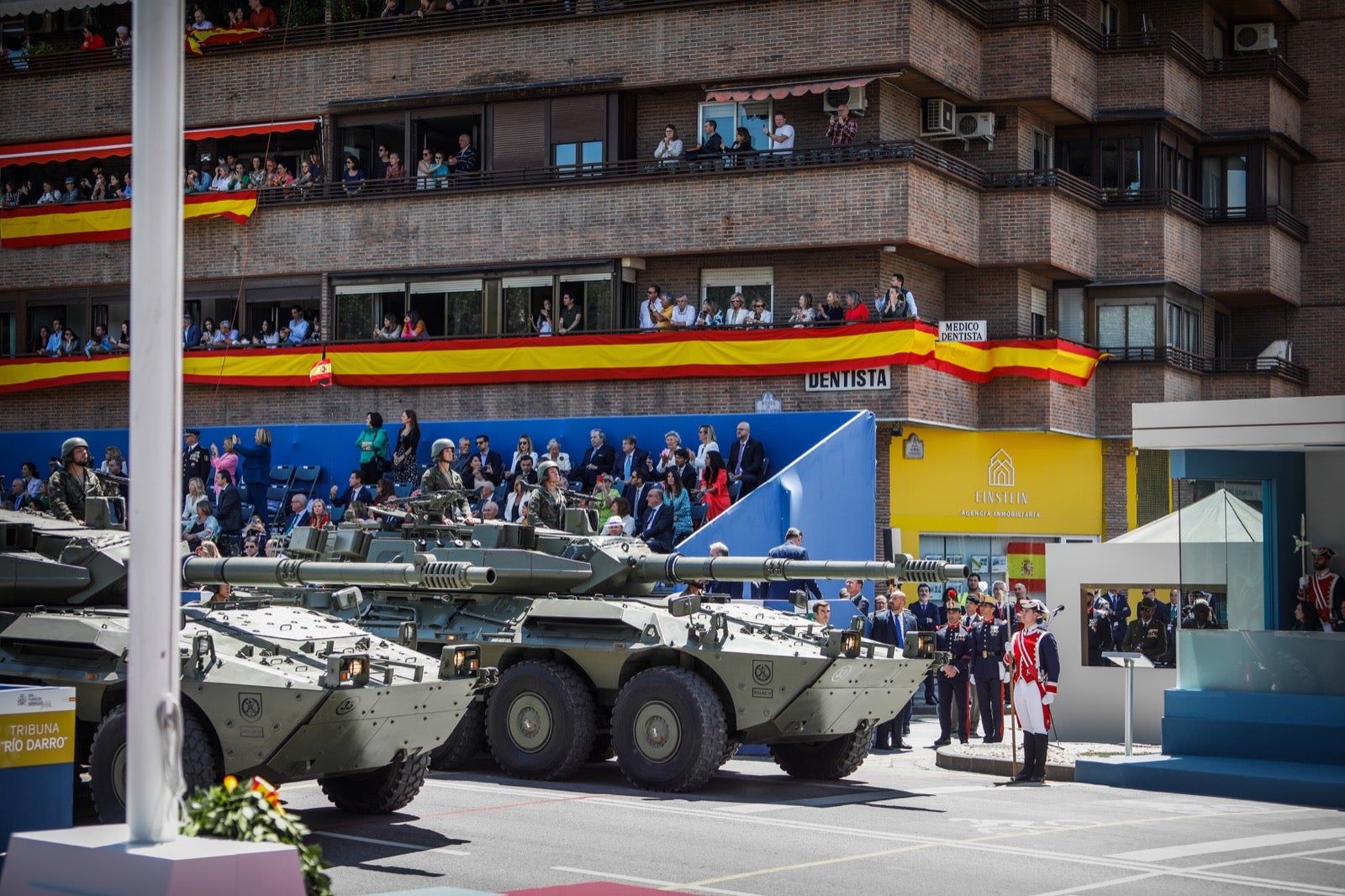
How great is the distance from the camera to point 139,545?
810cm

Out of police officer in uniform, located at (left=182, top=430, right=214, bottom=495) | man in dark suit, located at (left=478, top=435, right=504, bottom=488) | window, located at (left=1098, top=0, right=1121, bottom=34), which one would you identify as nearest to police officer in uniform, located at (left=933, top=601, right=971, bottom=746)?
man in dark suit, located at (left=478, top=435, right=504, bottom=488)

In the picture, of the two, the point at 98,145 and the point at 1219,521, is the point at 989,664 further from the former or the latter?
the point at 98,145

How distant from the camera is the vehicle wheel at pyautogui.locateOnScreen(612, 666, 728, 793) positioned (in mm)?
16266

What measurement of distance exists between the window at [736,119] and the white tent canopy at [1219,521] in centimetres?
1391

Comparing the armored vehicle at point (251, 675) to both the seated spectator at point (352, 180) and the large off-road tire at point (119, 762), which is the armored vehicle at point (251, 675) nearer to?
the large off-road tire at point (119, 762)

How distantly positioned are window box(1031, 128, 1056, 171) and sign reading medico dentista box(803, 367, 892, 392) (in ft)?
22.0

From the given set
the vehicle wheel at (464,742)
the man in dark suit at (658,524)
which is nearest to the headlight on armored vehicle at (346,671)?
the vehicle wheel at (464,742)

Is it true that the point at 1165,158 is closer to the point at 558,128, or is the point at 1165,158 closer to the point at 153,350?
the point at 558,128

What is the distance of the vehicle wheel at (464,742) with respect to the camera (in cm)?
1809

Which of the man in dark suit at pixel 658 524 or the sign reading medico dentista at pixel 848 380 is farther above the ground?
the sign reading medico dentista at pixel 848 380

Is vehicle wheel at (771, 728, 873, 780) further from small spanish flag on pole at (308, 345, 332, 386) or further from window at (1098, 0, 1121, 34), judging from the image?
window at (1098, 0, 1121, 34)

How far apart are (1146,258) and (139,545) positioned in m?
28.4

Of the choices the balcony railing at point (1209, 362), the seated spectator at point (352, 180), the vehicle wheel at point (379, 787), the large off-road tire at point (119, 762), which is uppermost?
the seated spectator at point (352, 180)

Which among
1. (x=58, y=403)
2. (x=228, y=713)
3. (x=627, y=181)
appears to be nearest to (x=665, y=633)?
(x=228, y=713)
